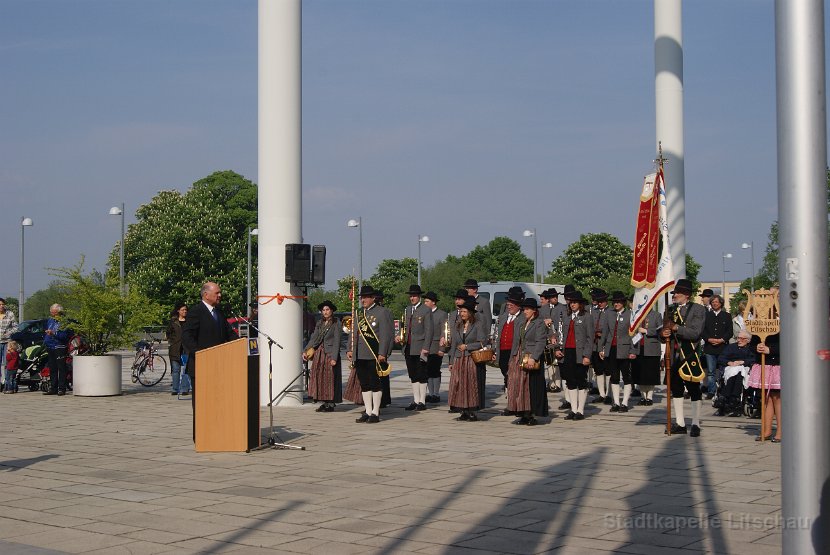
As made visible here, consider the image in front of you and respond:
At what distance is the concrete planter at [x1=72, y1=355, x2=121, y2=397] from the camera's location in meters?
19.4

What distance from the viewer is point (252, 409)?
38.8 ft

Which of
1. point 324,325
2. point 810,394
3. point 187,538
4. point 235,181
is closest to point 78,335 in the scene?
point 324,325

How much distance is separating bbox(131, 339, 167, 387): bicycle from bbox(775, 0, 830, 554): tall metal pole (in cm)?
1970

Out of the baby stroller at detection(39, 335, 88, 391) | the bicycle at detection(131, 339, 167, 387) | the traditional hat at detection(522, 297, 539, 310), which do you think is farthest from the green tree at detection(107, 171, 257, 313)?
the traditional hat at detection(522, 297, 539, 310)

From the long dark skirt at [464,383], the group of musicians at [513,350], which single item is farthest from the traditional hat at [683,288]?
the long dark skirt at [464,383]

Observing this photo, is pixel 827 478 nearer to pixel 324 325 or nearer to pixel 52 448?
pixel 52 448

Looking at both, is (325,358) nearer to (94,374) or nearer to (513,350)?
(513,350)

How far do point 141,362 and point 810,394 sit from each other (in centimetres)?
2008

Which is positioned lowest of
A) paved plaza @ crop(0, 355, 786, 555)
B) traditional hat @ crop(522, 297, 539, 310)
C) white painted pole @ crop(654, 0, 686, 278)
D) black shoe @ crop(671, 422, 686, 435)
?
paved plaza @ crop(0, 355, 786, 555)

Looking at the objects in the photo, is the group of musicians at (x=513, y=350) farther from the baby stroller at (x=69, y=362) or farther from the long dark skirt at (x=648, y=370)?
the baby stroller at (x=69, y=362)

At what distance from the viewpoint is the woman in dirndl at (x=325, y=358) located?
16016 millimetres

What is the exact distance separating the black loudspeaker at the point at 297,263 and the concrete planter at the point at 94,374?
458 centimetres

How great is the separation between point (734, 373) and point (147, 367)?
13123 millimetres

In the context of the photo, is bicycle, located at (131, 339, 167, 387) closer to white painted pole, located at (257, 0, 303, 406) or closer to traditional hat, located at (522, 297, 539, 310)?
white painted pole, located at (257, 0, 303, 406)
